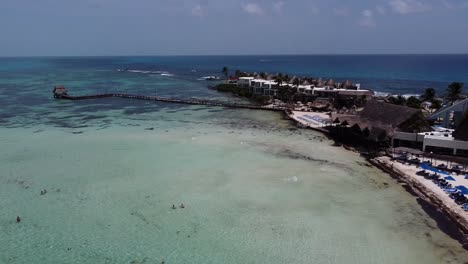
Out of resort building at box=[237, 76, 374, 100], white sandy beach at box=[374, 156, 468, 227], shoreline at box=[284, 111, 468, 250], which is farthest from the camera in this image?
resort building at box=[237, 76, 374, 100]

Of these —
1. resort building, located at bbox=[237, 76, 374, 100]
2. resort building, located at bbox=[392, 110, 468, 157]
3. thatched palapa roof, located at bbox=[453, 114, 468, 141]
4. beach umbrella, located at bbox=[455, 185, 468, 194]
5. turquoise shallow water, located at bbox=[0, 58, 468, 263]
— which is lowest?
turquoise shallow water, located at bbox=[0, 58, 468, 263]

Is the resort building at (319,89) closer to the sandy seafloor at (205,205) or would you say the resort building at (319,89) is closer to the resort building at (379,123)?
the resort building at (379,123)

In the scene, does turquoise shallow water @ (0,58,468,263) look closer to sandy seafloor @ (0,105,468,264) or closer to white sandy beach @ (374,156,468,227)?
sandy seafloor @ (0,105,468,264)

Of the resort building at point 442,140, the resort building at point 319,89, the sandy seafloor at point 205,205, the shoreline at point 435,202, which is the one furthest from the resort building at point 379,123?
the resort building at point 319,89

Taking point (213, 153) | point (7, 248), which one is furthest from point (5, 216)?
point (213, 153)

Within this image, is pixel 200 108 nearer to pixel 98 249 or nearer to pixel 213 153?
pixel 213 153

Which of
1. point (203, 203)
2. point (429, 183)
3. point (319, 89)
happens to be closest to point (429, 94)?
point (319, 89)

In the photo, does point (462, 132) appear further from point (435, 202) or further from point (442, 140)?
point (435, 202)

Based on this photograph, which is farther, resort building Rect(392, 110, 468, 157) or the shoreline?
resort building Rect(392, 110, 468, 157)

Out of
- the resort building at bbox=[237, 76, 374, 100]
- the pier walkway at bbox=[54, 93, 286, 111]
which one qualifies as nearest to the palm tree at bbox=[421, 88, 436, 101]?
the resort building at bbox=[237, 76, 374, 100]
